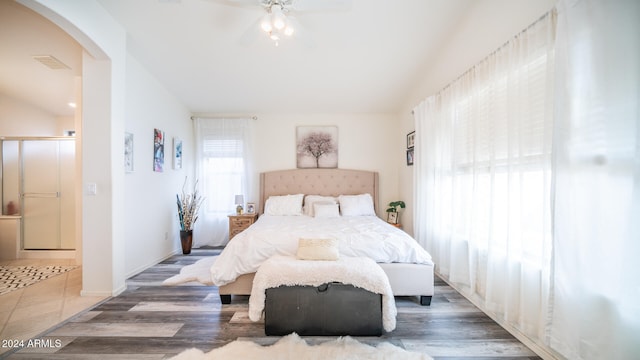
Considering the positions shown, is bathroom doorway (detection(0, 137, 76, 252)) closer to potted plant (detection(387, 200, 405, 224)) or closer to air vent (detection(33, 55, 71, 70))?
air vent (detection(33, 55, 71, 70))

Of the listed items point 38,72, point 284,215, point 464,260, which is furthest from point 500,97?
point 38,72

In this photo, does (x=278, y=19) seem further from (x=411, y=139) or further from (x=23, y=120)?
(x=23, y=120)

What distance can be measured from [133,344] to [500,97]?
3371mm

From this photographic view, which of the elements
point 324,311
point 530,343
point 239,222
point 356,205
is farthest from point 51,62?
point 530,343

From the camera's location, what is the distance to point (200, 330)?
6.38ft

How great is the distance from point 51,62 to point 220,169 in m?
2.50

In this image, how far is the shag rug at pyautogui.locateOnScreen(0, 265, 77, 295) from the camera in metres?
2.76

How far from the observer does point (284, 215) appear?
396 centimetres

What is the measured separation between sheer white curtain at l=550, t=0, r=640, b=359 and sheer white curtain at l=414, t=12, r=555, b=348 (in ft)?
0.49

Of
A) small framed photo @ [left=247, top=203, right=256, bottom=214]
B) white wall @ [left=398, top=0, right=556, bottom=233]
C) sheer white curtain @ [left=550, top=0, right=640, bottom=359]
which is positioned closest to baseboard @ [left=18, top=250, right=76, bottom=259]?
small framed photo @ [left=247, top=203, right=256, bottom=214]

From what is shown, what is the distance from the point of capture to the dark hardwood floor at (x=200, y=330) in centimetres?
170

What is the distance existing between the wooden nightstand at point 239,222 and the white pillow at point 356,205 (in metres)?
1.56

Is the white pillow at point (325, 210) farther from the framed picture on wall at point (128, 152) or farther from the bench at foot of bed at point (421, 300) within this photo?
the framed picture on wall at point (128, 152)

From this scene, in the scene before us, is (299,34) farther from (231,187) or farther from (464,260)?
(231,187)
